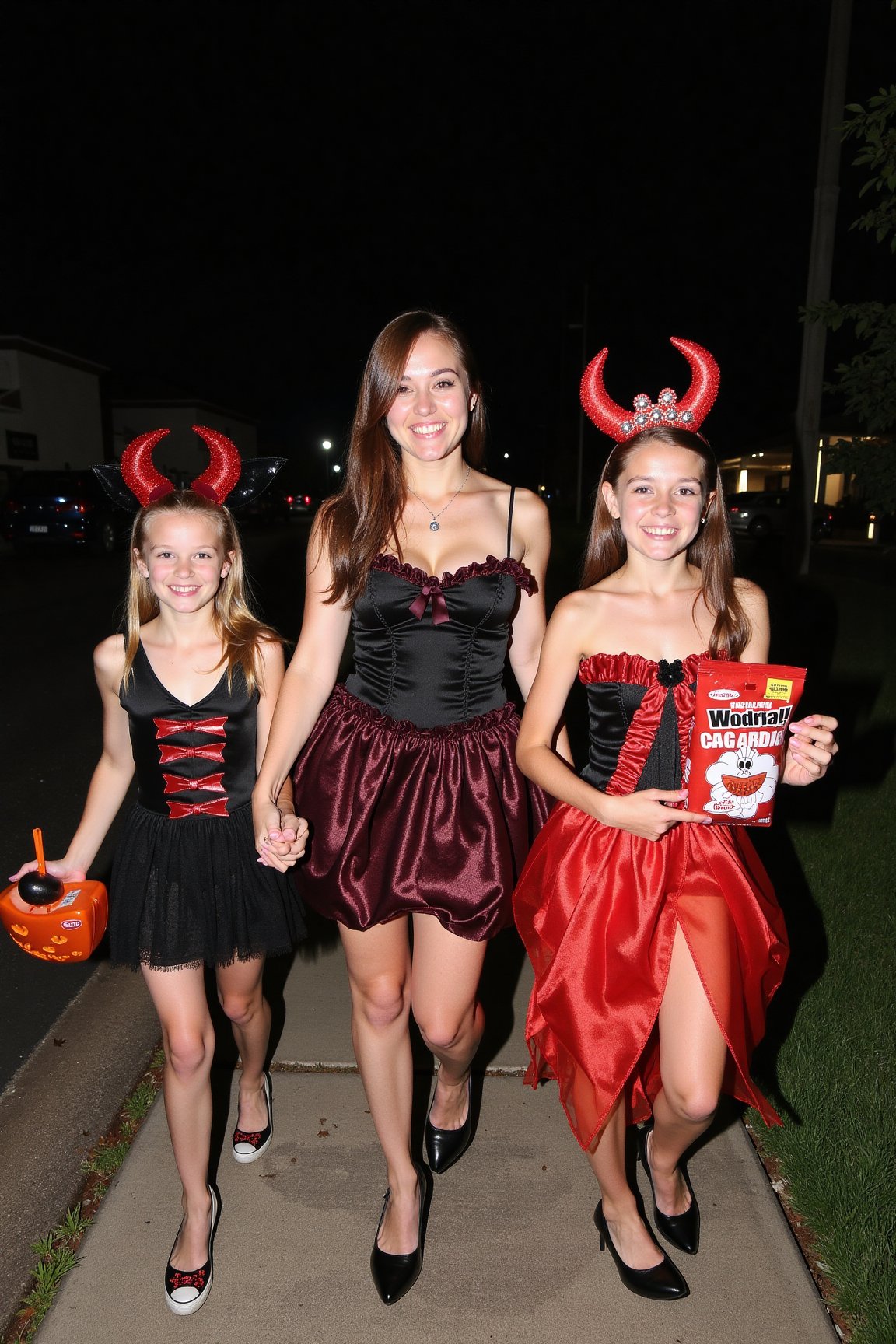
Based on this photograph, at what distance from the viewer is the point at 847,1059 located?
3256 mm

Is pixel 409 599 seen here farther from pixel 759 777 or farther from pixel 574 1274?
pixel 574 1274

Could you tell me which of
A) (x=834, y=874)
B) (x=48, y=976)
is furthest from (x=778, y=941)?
(x=48, y=976)

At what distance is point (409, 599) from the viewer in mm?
2586

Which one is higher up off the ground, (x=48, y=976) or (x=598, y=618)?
(x=598, y=618)

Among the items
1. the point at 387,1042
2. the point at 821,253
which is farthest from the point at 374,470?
the point at 821,253

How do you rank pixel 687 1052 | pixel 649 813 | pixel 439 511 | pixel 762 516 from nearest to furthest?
pixel 649 813 < pixel 687 1052 < pixel 439 511 < pixel 762 516

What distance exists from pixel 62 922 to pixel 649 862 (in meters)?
1.48

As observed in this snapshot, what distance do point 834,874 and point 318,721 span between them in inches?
127

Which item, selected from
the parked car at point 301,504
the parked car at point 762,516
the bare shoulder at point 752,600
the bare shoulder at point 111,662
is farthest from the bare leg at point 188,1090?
the parked car at point 301,504

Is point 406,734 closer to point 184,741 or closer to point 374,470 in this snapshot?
point 184,741

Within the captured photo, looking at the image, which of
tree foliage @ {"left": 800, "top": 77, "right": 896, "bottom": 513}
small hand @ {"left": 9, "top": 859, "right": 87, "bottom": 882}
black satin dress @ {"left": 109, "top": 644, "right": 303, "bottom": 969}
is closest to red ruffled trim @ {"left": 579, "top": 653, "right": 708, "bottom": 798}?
black satin dress @ {"left": 109, "top": 644, "right": 303, "bottom": 969}

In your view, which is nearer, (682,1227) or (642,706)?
(642,706)

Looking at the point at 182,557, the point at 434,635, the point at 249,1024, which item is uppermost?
the point at 182,557

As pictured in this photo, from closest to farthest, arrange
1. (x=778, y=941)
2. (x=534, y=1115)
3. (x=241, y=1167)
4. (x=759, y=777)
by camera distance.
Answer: (x=759, y=777) < (x=778, y=941) < (x=241, y=1167) < (x=534, y=1115)
